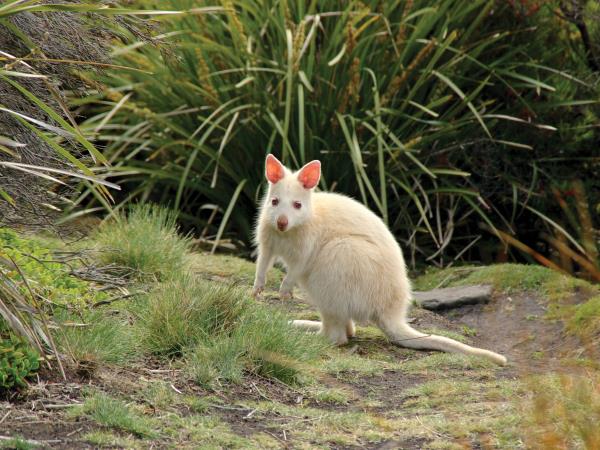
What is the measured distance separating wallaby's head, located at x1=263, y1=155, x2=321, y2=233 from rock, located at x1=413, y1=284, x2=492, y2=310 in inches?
80.4

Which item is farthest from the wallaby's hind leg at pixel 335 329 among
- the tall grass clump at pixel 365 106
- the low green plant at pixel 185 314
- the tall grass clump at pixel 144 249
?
the tall grass clump at pixel 365 106

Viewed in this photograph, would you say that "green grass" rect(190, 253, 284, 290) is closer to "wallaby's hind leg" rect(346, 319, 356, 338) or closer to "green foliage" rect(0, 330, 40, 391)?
"wallaby's hind leg" rect(346, 319, 356, 338)

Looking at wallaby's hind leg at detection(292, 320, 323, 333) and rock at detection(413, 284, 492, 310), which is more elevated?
wallaby's hind leg at detection(292, 320, 323, 333)

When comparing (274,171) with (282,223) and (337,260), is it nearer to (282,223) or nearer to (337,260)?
(282,223)

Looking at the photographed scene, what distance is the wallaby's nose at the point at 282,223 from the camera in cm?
616

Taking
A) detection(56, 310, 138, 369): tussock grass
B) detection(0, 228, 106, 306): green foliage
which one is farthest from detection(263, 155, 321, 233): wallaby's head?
detection(56, 310, 138, 369): tussock grass

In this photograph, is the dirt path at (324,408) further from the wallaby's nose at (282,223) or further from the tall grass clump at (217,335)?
the wallaby's nose at (282,223)

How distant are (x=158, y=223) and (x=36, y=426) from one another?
3.78 meters

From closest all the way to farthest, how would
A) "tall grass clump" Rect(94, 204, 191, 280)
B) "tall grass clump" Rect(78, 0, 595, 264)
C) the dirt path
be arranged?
1. the dirt path
2. "tall grass clump" Rect(94, 204, 191, 280)
3. "tall grass clump" Rect(78, 0, 595, 264)

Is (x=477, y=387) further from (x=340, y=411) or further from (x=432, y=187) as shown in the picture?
(x=432, y=187)

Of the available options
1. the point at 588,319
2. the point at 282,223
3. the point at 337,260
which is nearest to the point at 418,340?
the point at 337,260

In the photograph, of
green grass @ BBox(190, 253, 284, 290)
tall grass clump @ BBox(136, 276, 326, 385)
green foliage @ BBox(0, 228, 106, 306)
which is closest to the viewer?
tall grass clump @ BBox(136, 276, 326, 385)

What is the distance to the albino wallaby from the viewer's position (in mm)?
6109

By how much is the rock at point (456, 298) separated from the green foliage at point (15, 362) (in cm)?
441
